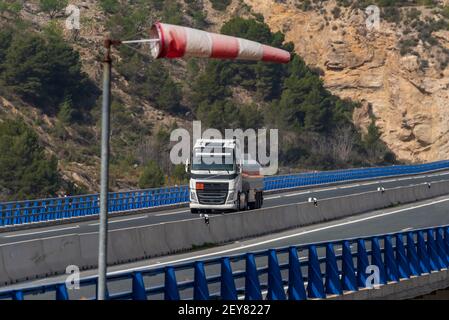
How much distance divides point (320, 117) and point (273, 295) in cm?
9413

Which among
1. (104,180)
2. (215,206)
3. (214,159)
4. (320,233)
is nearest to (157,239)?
(320,233)

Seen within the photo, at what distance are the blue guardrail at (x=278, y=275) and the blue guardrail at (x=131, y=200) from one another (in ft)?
70.9

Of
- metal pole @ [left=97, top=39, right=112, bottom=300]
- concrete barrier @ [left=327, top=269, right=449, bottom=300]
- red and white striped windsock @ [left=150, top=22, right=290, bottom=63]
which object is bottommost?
concrete barrier @ [left=327, top=269, right=449, bottom=300]

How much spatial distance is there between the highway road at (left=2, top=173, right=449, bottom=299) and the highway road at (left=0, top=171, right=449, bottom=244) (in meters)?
6.50

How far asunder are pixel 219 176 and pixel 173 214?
28.7 ft

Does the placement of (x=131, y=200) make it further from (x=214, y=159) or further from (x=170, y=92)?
(x=170, y=92)

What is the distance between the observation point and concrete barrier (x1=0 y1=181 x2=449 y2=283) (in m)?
28.6

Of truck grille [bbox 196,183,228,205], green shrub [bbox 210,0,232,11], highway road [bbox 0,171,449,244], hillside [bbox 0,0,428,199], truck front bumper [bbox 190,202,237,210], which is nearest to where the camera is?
highway road [bbox 0,171,449,244]


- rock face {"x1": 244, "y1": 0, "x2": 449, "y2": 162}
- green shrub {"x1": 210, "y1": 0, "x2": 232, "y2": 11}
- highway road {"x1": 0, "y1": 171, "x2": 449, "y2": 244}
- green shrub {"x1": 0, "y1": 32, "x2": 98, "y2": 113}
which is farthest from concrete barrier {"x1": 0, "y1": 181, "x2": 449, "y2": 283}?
green shrub {"x1": 210, "y1": 0, "x2": 232, "y2": 11}

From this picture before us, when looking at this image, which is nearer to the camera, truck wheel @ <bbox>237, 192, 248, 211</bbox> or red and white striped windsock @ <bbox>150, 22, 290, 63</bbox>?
red and white striped windsock @ <bbox>150, 22, 290, 63</bbox>

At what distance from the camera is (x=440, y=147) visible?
11469cm

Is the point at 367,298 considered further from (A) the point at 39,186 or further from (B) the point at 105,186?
(A) the point at 39,186

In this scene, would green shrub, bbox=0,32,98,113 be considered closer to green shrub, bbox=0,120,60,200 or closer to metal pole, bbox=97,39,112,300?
green shrub, bbox=0,120,60,200

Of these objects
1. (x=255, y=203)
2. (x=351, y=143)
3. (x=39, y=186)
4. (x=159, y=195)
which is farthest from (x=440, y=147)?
(x=255, y=203)
